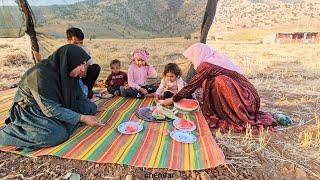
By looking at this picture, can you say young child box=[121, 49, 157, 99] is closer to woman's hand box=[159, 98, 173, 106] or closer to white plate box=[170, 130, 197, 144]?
woman's hand box=[159, 98, 173, 106]

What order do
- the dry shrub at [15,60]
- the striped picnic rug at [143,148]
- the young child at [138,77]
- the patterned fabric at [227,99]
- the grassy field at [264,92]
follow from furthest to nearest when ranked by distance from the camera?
the dry shrub at [15,60] → the young child at [138,77] → the patterned fabric at [227,99] → the grassy field at [264,92] → the striped picnic rug at [143,148]

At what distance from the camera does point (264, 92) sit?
6.02 metres

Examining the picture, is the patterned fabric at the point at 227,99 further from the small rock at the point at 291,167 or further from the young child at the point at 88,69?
the young child at the point at 88,69

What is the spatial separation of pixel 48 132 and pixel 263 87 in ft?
15.2

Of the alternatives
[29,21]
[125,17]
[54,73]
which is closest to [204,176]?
[54,73]

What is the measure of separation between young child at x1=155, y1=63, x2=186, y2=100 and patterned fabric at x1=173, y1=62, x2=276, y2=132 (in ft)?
1.77

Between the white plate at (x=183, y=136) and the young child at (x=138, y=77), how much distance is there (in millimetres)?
1683

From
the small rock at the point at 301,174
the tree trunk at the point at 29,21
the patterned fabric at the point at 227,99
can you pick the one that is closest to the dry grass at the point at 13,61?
the tree trunk at the point at 29,21

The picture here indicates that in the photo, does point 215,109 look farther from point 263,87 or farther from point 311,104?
point 263,87

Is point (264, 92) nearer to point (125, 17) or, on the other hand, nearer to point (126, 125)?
point (125, 17)

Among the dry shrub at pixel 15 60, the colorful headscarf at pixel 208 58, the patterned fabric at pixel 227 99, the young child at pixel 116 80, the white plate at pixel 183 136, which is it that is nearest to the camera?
the white plate at pixel 183 136

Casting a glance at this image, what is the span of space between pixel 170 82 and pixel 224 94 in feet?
3.42

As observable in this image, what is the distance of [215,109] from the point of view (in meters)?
4.04

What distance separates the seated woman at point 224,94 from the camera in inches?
150
